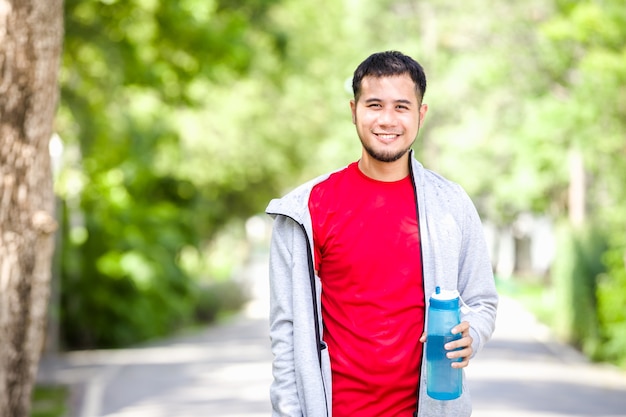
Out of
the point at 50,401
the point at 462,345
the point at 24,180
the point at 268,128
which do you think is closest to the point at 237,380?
the point at 50,401

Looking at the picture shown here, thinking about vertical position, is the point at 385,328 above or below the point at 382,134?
below

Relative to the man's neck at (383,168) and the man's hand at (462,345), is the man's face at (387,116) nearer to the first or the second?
the man's neck at (383,168)

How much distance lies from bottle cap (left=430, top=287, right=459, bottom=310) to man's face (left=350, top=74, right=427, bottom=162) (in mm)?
488

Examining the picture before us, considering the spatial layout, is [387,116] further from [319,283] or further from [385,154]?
[319,283]

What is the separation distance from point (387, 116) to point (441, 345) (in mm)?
760

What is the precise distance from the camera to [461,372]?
3.54 metres

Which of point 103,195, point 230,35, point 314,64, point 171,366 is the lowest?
point 171,366

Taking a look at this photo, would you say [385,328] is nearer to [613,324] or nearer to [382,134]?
[382,134]

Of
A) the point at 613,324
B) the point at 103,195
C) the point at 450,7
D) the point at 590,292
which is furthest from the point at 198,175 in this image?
the point at 613,324

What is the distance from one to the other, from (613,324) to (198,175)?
26.5 meters

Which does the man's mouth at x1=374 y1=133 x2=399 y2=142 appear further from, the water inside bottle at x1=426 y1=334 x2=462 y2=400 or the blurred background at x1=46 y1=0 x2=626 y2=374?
the water inside bottle at x1=426 y1=334 x2=462 y2=400

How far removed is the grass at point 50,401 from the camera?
12.8 meters

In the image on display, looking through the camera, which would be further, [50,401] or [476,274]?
[50,401]

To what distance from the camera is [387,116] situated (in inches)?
144
